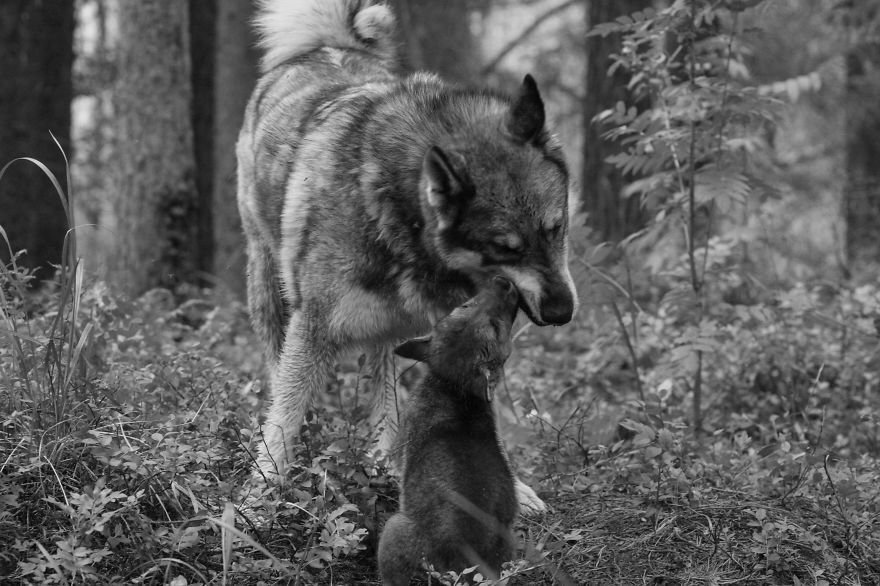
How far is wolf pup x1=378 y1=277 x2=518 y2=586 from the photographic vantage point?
3473 millimetres

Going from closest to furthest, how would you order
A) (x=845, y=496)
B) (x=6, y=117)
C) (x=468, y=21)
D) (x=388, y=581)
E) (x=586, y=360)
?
(x=388, y=581) < (x=845, y=496) < (x=586, y=360) < (x=6, y=117) < (x=468, y=21)

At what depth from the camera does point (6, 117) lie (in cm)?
981

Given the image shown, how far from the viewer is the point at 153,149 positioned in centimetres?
893

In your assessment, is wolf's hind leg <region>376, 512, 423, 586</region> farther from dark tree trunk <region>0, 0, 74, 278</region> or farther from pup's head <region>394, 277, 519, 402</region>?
dark tree trunk <region>0, 0, 74, 278</region>

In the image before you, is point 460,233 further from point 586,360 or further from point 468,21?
point 468,21

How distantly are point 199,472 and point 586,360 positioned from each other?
12.7 ft

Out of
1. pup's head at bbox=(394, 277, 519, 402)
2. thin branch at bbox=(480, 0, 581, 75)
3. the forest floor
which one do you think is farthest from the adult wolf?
thin branch at bbox=(480, 0, 581, 75)

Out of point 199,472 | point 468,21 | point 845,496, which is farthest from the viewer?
point 468,21

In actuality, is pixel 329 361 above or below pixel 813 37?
below

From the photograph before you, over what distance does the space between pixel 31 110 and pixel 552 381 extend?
20.9ft

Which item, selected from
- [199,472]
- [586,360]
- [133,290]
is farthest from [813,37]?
[199,472]

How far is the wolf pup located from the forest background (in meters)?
0.21

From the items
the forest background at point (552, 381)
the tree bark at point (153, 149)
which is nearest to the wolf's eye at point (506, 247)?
the forest background at point (552, 381)

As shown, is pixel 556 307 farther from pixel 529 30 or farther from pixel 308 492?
pixel 529 30
